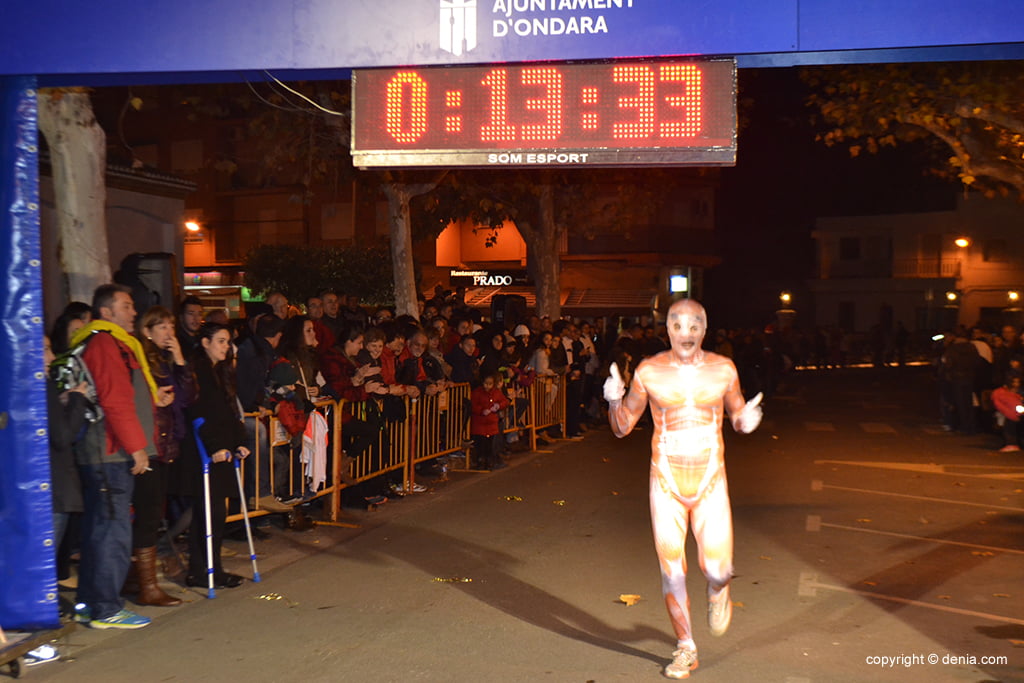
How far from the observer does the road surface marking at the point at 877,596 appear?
7379 millimetres

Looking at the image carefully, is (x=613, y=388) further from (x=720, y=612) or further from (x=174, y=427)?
(x=174, y=427)

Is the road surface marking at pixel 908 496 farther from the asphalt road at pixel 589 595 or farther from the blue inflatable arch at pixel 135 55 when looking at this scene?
the blue inflatable arch at pixel 135 55

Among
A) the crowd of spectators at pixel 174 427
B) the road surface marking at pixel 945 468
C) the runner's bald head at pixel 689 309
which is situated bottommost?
the road surface marking at pixel 945 468

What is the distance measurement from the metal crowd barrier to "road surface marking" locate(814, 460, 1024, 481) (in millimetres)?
4715

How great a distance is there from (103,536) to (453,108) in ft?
11.5

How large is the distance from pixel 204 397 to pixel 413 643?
8.42ft

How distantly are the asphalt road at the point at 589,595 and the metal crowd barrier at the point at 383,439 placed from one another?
1.28 feet

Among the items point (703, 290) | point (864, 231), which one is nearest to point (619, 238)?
point (703, 290)

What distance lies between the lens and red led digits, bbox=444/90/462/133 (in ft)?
21.2

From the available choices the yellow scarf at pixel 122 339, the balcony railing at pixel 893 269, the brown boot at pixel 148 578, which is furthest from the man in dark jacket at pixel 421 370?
the balcony railing at pixel 893 269

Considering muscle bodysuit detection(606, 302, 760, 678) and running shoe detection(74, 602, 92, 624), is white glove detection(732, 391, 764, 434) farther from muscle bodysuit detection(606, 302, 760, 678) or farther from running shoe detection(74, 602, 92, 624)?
running shoe detection(74, 602, 92, 624)

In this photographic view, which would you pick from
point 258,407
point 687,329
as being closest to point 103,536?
point 258,407

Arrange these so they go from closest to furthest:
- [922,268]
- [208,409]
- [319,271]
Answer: [208,409], [319,271], [922,268]

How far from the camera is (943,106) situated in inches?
577
